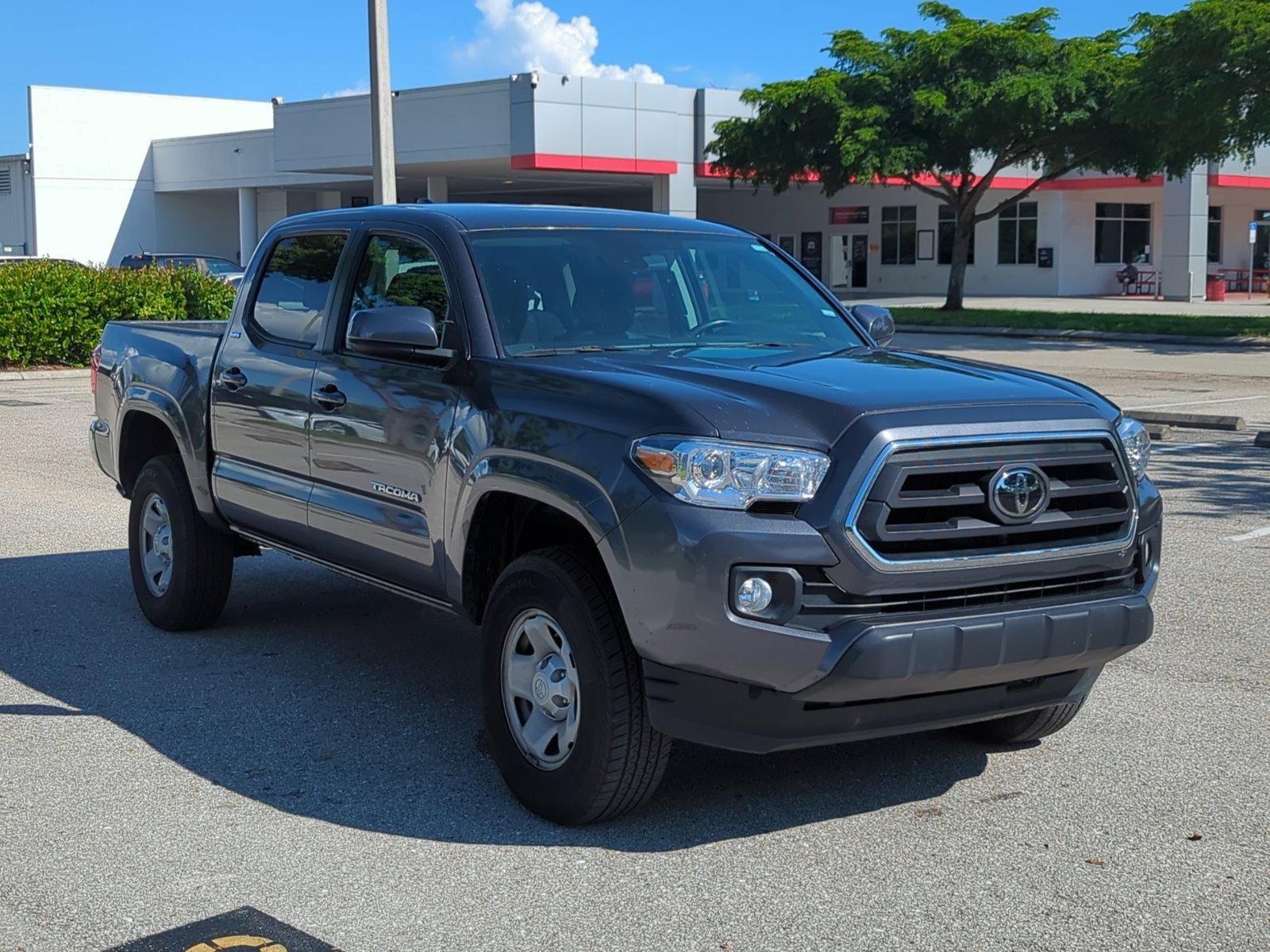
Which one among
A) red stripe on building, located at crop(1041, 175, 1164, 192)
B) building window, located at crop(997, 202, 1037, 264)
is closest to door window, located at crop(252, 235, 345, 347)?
red stripe on building, located at crop(1041, 175, 1164, 192)

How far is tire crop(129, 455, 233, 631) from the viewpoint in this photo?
23.6 feet

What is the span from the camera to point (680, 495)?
4344 millimetres

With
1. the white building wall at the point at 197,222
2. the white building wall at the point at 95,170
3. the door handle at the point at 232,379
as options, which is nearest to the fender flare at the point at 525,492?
the door handle at the point at 232,379

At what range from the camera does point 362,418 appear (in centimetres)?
579

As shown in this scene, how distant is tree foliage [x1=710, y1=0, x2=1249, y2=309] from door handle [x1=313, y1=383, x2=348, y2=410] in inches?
1161

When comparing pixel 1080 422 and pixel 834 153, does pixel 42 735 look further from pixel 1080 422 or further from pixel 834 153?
pixel 834 153

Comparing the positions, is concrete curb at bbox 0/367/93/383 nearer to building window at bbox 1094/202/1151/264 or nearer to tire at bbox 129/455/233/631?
tire at bbox 129/455/233/631

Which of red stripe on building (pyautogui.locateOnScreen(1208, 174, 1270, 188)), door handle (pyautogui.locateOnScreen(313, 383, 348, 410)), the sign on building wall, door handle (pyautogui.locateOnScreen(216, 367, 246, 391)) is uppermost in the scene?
red stripe on building (pyautogui.locateOnScreen(1208, 174, 1270, 188))

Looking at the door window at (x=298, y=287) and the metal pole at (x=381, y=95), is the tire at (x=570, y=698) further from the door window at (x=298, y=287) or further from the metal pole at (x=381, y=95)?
the metal pole at (x=381, y=95)

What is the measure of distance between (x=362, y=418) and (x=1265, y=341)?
26.7 meters

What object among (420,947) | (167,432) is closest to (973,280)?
(167,432)

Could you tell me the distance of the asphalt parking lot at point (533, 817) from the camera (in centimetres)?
411

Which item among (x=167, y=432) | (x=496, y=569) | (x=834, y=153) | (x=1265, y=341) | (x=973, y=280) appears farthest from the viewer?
Result: (x=973, y=280)

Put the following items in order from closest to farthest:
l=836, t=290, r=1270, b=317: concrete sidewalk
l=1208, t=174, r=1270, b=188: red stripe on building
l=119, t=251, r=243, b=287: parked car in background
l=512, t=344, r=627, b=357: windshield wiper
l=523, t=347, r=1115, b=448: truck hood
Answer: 1. l=523, t=347, r=1115, b=448: truck hood
2. l=512, t=344, r=627, b=357: windshield wiper
3. l=119, t=251, r=243, b=287: parked car in background
4. l=836, t=290, r=1270, b=317: concrete sidewalk
5. l=1208, t=174, r=1270, b=188: red stripe on building
